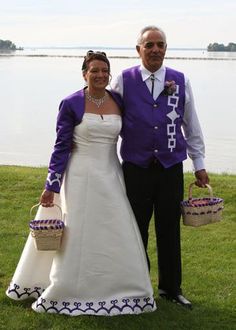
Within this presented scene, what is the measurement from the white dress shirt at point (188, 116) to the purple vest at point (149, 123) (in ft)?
0.12

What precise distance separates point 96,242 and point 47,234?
1.11 feet

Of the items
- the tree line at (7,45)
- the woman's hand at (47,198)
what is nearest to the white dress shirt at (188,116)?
the woman's hand at (47,198)

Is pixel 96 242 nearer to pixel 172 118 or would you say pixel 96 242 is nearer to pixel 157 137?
pixel 157 137

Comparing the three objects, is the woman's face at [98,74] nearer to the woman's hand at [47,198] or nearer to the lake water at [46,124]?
the woman's hand at [47,198]

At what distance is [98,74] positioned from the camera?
13.4 feet

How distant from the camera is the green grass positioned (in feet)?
13.6

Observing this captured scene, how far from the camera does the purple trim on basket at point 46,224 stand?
4096 mm

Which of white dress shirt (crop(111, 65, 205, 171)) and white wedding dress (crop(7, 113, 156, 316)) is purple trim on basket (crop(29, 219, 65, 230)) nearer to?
white wedding dress (crop(7, 113, 156, 316))

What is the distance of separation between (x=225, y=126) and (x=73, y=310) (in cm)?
1408

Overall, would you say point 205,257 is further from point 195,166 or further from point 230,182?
point 230,182

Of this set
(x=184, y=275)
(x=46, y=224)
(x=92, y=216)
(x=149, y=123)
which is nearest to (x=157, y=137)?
(x=149, y=123)

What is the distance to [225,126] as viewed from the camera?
699 inches

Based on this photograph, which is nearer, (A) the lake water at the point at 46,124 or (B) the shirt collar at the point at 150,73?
(B) the shirt collar at the point at 150,73

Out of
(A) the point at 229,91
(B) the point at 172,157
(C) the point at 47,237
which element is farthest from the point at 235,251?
(A) the point at 229,91
